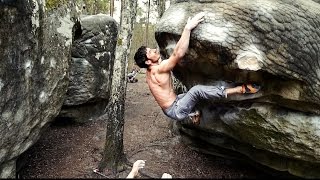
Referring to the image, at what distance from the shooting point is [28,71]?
283 inches

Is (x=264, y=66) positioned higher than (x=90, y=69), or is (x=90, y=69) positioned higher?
(x=264, y=66)

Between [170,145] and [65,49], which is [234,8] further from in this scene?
[170,145]

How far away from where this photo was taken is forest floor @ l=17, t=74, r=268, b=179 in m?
8.74

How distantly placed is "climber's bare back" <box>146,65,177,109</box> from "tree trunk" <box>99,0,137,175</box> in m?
1.54

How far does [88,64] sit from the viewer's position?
1252 centimetres

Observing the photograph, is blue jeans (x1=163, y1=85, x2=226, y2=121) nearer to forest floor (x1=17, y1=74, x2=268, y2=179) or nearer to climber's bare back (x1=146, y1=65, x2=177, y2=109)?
climber's bare back (x1=146, y1=65, x2=177, y2=109)

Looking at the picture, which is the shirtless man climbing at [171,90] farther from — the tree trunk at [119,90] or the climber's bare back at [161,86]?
the tree trunk at [119,90]

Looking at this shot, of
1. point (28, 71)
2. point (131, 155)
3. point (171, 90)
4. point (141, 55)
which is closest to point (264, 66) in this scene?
point (171, 90)

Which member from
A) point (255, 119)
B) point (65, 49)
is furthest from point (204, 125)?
point (65, 49)

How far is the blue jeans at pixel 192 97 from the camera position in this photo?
6.36 m

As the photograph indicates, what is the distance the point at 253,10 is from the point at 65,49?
446 cm

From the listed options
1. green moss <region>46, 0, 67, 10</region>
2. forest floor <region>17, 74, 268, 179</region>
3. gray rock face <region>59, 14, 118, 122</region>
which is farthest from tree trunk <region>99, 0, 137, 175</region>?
gray rock face <region>59, 14, 118, 122</region>

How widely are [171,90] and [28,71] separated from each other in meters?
2.89

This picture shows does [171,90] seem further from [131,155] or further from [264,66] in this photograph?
[131,155]
